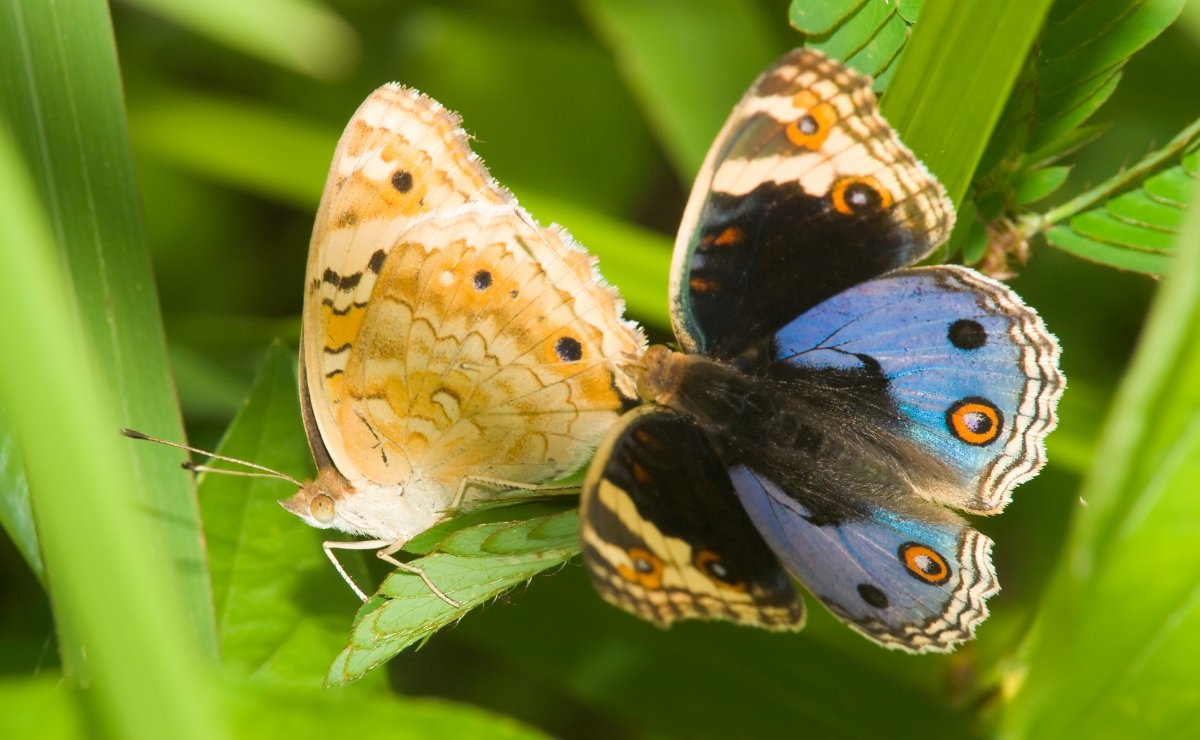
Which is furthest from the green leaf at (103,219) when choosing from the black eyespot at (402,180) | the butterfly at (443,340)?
the black eyespot at (402,180)

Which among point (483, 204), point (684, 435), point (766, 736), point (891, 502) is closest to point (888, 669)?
point (766, 736)

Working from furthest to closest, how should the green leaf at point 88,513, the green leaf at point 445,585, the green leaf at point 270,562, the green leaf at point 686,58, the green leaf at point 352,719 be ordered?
the green leaf at point 686,58, the green leaf at point 270,562, the green leaf at point 445,585, the green leaf at point 352,719, the green leaf at point 88,513

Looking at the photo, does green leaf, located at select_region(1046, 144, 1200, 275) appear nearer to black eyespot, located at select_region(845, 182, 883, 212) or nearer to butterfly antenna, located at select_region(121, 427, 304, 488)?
black eyespot, located at select_region(845, 182, 883, 212)

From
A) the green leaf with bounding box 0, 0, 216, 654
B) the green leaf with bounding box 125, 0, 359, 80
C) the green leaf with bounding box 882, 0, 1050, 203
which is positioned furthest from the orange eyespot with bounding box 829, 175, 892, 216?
the green leaf with bounding box 0, 0, 216, 654

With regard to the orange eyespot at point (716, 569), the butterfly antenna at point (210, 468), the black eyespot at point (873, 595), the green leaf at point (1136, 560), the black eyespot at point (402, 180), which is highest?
the green leaf at point (1136, 560)

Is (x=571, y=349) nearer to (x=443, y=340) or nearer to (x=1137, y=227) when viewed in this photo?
(x=443, y=340)

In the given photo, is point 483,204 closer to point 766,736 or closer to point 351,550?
point 351,550

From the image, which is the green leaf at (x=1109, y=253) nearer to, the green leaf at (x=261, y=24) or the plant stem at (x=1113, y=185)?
the plant stem at (x=1113, y=185)

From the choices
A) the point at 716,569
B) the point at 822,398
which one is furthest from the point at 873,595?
the point at 822,398
